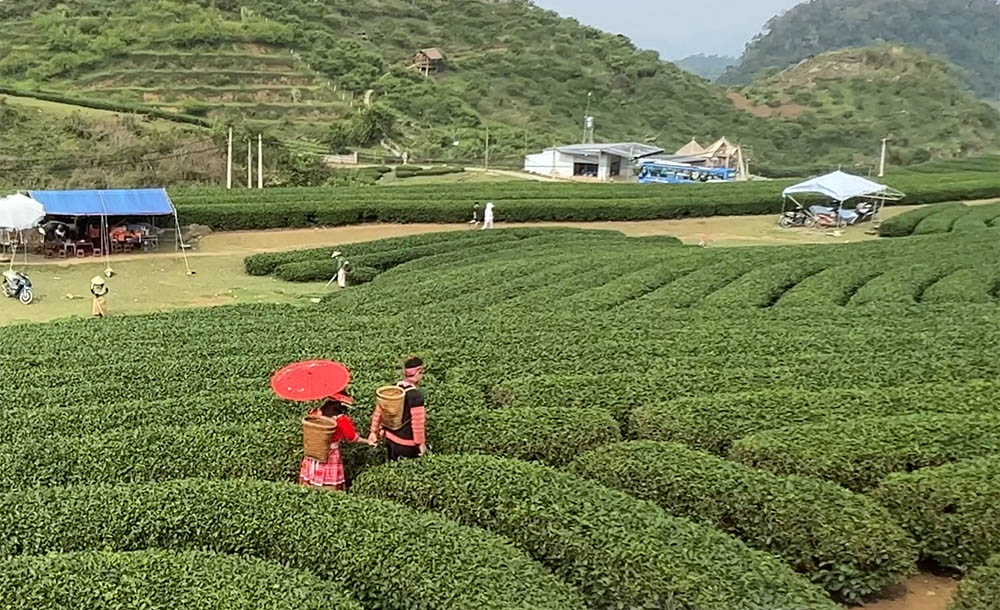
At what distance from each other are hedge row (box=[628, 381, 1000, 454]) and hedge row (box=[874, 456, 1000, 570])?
1.78m

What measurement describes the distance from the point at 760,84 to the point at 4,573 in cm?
12860

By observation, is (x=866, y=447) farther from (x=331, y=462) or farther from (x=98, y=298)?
(x=98, y=298)

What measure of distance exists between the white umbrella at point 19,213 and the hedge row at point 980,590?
21.5m

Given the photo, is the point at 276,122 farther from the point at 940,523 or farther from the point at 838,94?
the point at 838,94

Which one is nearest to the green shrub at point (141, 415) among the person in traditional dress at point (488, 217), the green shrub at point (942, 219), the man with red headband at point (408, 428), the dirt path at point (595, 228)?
the man with red headband at point (408, 428)

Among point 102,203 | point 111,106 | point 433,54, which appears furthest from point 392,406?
point 433,54

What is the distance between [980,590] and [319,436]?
578 cm

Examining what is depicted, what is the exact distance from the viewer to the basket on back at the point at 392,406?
8.93 metres

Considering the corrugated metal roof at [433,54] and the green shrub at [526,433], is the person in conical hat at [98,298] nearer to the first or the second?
the green shrub at [526,433]

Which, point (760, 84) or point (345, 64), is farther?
point (760, 84)

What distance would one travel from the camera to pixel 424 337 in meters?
14.6

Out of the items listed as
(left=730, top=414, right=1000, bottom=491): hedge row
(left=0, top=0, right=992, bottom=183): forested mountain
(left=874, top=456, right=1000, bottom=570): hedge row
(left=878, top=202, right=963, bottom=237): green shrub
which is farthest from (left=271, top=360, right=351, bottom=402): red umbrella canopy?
(left=0, top=0, right=992, bottom=183): forested mountain

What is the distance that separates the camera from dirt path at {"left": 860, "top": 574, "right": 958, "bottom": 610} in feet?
25.3

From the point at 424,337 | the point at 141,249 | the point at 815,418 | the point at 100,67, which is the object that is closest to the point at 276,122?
the point at 100,67
